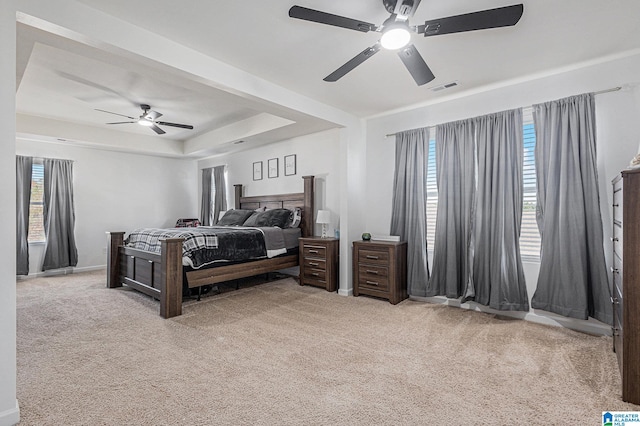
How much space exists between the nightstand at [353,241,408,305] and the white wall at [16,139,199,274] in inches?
198

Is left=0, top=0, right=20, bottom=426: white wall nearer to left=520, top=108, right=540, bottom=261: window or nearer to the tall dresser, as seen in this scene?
the tall dresser

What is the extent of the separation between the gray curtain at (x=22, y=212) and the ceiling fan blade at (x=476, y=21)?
6.52 meters

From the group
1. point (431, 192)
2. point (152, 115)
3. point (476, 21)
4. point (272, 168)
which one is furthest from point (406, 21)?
point (272, 168)

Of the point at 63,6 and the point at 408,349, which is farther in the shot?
the point at 408,349

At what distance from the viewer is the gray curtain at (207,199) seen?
285 inches

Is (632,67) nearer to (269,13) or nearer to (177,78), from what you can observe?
(269,13)

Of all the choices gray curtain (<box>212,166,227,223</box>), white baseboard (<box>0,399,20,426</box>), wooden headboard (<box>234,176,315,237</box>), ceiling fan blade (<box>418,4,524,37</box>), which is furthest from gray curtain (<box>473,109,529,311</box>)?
gray curtain (<box>212,166,227,223</box>)

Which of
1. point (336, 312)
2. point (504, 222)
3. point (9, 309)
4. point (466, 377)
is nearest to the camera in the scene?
point (9, 309)

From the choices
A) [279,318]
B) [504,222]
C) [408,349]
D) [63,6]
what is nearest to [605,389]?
[408,349]

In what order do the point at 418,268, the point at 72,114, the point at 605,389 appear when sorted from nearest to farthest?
1. the point at 605,389
2. the point at 418,268
3. the point at 72,114

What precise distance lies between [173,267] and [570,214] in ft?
13.1

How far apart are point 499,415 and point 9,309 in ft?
8.91

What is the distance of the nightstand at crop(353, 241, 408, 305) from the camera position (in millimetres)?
3951

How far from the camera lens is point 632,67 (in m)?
2.83
